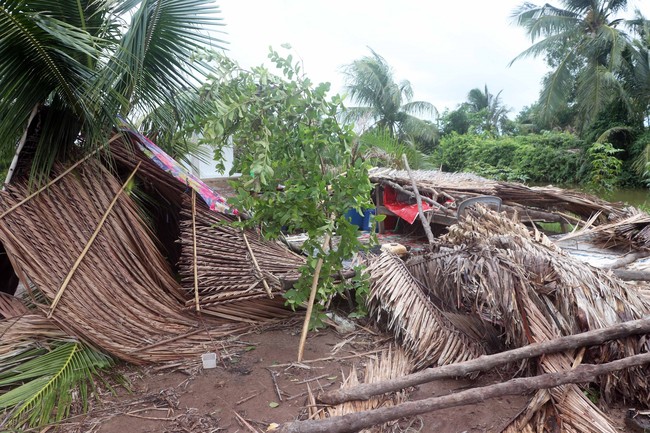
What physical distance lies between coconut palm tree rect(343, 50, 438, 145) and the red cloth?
39.1 ft

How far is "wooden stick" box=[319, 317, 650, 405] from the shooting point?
2.18 metres

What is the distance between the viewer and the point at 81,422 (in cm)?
239

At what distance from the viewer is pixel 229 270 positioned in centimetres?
356

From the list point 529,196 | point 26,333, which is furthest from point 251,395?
point 529,196

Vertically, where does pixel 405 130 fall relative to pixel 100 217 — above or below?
above

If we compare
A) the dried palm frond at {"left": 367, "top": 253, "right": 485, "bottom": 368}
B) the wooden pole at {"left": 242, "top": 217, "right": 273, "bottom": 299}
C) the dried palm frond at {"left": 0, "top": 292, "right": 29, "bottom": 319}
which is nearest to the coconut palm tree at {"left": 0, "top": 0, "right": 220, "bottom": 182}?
the dried palm frond at {"left": 0, "top": 292, "right": 29, "bottom": 319}

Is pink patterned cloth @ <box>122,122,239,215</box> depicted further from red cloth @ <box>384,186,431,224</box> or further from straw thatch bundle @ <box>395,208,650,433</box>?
red cloth @ <box>384,186,431,224</box>

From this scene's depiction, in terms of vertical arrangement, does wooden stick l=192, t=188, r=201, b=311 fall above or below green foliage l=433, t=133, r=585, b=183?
below

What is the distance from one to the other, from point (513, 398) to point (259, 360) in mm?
1535

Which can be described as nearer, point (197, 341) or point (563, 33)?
point (197, 341)

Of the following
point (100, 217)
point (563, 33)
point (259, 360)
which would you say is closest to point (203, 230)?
point (100, 217)

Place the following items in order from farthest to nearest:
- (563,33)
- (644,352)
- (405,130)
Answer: (405,130) → (563,33) → (644,352)

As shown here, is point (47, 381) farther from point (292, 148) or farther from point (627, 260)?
point (627, 260)

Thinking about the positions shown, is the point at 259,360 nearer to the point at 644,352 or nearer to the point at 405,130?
the point at 644,352
